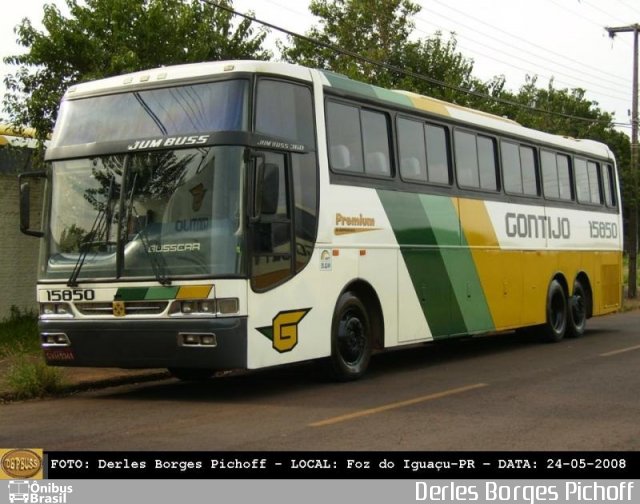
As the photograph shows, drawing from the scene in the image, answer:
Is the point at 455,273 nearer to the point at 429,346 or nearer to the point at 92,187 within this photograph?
the point at 429,346

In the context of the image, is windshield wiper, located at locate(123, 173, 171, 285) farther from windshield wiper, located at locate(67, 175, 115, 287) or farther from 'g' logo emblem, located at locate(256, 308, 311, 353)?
'g' logo emblem, located at locate(256, 308, 311, 353)

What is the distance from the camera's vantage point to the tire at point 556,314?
1736cm

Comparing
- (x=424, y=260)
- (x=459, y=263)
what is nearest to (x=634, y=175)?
(x=459, y=263)

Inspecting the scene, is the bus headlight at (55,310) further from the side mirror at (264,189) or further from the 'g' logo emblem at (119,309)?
the side mirror at (264,189)

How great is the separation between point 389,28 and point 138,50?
16695 millimetres

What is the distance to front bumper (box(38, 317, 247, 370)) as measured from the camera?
978cm

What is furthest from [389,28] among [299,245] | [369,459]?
[369,459]

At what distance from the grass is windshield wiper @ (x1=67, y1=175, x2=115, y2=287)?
1.50 m

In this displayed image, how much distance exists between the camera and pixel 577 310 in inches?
730

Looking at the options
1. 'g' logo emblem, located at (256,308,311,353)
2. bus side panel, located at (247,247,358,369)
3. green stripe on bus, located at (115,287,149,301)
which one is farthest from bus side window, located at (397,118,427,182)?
green stripe on bus, located at (115,287,149,301)

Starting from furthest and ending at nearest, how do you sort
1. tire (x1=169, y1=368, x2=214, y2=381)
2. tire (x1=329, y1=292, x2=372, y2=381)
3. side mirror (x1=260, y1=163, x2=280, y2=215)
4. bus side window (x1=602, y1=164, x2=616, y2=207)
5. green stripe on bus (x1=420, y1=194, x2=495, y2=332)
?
bus side window (x1=602, y1=164, x2=616, y2=207) → green stripe on bus (x1=420, y1=194, x2=495, y2=332) → tire (x1=169, y1=368, x2=214, y2=381) → tire (x1=329, y1=292, x2=372, y2=381) → side mirror (x1=260, y1=163, x2=280, y2=215)

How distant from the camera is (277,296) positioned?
33.9ft

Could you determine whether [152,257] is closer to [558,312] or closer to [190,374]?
[190,374]

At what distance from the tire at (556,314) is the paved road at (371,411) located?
3.10m
